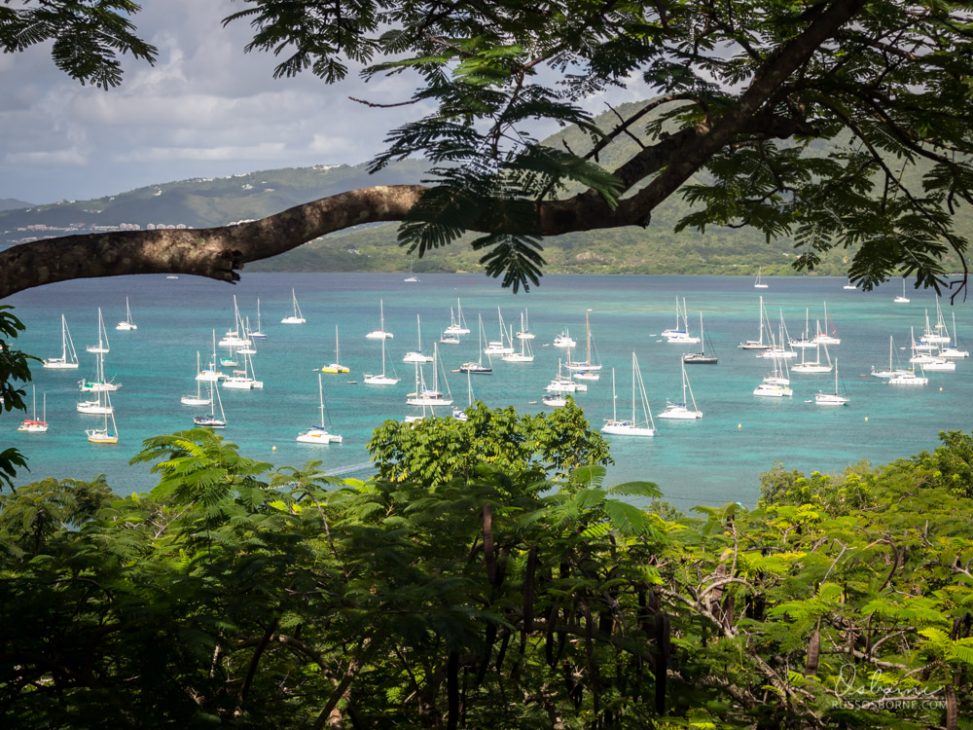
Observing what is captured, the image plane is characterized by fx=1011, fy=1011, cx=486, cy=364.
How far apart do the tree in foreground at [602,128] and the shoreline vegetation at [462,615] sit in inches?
29.8

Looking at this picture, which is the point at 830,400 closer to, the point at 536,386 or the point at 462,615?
the point at 536,386

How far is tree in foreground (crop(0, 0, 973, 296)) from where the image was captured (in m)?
2.03

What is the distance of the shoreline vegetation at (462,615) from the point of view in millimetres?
2414

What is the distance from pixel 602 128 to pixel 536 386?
Result: 204 feet

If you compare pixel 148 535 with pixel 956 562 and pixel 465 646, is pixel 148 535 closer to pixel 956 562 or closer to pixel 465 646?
pixel 465 646

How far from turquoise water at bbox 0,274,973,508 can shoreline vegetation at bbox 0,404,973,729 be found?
20.8 meters

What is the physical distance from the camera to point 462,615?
7.66 feet

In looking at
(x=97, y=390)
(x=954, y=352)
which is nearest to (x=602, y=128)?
(x=97, y=390)

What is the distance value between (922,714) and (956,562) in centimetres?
101

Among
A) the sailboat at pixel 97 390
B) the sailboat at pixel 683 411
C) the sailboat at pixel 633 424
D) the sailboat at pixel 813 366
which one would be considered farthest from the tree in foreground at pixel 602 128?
the sailboat at pixel 813 366

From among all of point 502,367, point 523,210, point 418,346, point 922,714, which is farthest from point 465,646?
point 418,346

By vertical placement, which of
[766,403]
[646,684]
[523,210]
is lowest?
[766,403]

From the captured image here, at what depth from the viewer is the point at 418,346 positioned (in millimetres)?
81500

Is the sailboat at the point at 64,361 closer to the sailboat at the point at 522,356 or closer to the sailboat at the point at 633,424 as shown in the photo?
the sailboat at the point at 522,356
